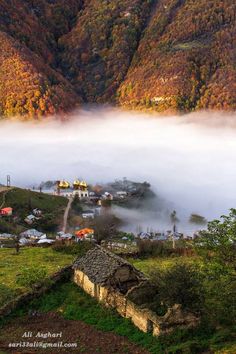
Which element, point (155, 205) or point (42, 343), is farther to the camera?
point (155, 205)

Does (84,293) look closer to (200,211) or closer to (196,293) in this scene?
(196,293)

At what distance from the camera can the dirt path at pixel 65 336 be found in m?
37.4

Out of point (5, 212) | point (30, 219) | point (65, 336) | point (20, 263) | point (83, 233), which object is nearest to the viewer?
point (65, 336)

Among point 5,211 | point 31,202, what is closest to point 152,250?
point 5,211

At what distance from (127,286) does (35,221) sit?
90.5 metres

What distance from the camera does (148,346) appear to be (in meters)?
36.9

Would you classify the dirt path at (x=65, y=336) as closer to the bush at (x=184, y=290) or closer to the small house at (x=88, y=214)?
the bush at (x=184, y=290)

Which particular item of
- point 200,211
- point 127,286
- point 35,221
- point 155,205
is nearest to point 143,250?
point 127,286

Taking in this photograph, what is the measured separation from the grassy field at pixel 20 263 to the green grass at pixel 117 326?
133 inches

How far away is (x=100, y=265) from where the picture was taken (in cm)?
4875

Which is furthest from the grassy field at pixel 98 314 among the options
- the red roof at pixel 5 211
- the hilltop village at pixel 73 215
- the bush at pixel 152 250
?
the red roof at pixel 5 211

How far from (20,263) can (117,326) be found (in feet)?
84.1

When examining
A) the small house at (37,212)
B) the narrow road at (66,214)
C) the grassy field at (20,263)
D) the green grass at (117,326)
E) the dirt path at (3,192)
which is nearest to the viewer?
the green grass at (117,326)

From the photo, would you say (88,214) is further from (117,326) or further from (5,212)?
(117,326)
